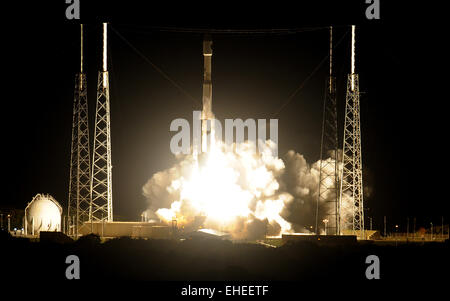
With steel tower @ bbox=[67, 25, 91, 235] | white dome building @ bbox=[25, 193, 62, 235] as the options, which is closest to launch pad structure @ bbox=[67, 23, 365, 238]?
steel tower @ bbox=[67, 25, 91, 235]

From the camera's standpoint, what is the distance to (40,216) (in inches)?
2815

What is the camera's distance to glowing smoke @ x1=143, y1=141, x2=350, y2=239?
71125 millimetres

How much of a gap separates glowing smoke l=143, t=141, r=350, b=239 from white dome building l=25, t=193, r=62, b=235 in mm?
10276

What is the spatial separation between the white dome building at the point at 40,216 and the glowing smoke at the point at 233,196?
33.7ft

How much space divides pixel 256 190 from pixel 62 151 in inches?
1193

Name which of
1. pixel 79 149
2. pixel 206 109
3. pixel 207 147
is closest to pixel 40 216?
pixel 79 149

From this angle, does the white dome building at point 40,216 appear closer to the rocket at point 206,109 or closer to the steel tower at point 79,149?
the steel tower at point 79,149

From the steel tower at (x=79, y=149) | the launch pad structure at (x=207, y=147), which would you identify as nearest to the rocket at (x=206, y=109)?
the launch pad structure at (x=207, y=147)

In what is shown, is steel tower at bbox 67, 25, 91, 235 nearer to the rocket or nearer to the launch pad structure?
the launch pad structure
